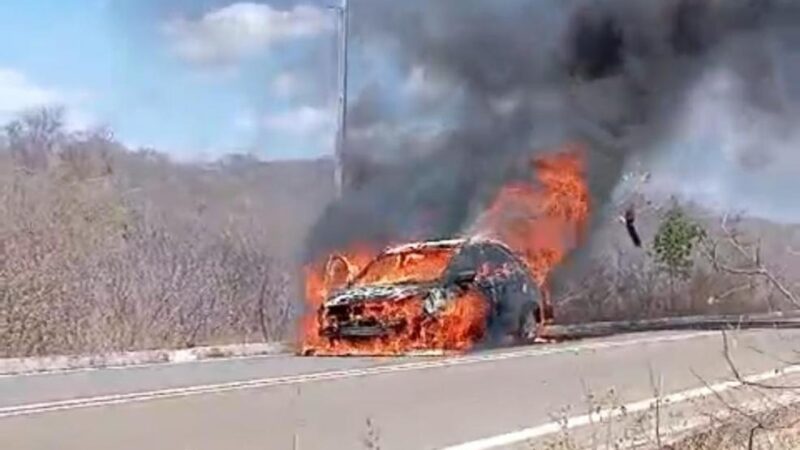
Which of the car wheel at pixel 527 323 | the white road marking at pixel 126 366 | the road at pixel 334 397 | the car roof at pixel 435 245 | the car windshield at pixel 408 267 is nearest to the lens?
the road at pixel 334 397

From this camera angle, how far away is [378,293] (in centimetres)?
2141

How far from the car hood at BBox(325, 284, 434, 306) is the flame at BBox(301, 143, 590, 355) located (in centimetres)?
15

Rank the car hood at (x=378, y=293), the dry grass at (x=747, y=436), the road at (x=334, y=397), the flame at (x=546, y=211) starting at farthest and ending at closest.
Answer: the flame at (x=546, y=211) → the car hood at (x=378, y=293) → the road at (x=334, y=397) → the dry grass at (x=747, y=436)

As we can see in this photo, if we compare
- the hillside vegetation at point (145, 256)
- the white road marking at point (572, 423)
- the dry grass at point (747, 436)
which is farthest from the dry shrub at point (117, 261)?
the dry grass at point (747, 436)

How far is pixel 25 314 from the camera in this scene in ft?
71.8

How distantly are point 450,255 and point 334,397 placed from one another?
895cm

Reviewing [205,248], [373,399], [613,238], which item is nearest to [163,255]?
[205,248]

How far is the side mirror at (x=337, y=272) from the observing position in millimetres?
24328

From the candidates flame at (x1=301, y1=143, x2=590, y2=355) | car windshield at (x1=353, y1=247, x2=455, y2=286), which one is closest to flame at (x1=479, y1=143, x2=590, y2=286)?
flame at (x1=301, y1=143, x2=590, y2=355)

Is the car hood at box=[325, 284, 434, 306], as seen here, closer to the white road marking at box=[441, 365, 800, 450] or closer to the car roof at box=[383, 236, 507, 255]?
the car roof at box=[383, 236, 507, 255]

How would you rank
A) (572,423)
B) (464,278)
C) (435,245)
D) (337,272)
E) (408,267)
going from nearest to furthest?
(572,423), (464,278), (408,267), (435,245), (337,272)

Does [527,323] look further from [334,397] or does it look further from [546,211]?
[334,397]

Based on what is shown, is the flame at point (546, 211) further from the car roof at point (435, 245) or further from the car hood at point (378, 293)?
the car hood at point (378, 293)

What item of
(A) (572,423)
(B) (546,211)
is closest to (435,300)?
(B) (546,211)
